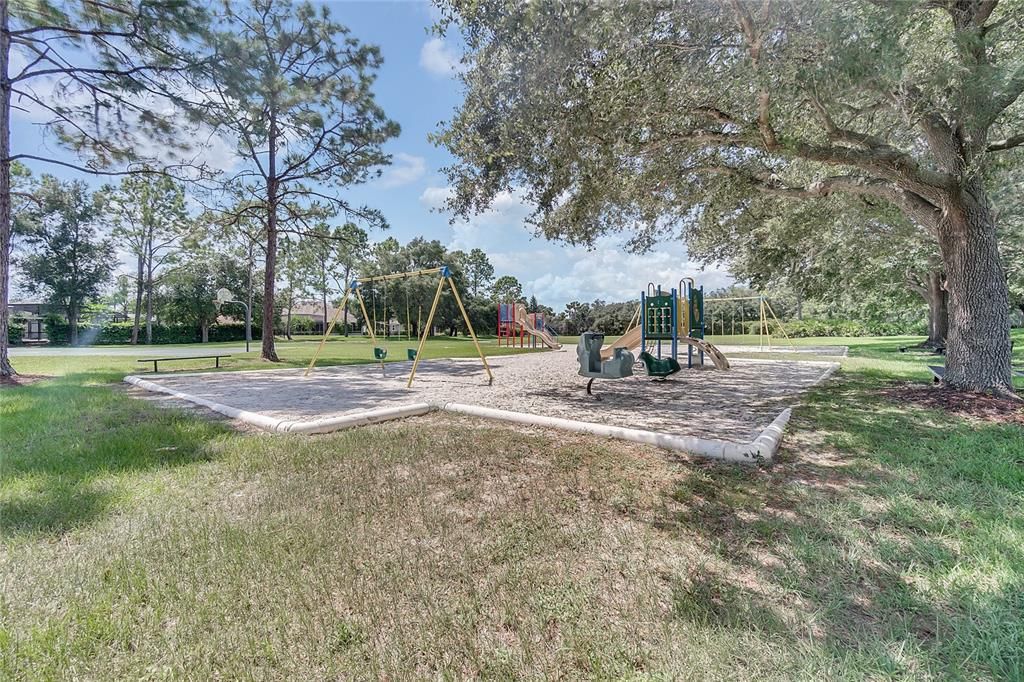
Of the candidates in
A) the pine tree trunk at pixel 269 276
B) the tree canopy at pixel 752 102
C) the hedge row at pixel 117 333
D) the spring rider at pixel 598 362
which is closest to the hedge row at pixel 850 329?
the tree canopy at pixel 752 102

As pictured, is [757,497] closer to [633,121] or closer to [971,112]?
[633,121]

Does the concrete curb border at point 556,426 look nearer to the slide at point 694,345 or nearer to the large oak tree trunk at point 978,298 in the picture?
the large oak tree trunk at point 978,298

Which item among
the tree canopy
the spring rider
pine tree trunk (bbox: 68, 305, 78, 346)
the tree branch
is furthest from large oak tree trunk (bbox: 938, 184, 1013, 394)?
pine tree trunk (bbox: 68, 305, 78, 346)

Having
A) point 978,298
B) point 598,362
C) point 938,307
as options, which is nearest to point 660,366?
point 598,362

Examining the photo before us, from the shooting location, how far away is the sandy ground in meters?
5.19

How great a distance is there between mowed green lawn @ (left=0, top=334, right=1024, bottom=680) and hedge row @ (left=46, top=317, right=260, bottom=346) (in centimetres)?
3764

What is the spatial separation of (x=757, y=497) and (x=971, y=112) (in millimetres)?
5343

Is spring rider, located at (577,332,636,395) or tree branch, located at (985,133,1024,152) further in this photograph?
spring rider, located at (577,332,636,395)

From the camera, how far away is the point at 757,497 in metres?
2.78

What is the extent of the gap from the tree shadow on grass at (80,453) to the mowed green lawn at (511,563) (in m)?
0.03

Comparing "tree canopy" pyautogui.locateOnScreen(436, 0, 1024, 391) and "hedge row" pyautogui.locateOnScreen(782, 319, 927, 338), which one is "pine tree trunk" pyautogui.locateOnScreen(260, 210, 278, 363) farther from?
"hedge row" pyautogui.locateOnScreen(782, 319, 927, 338)

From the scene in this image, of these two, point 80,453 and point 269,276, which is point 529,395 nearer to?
point 80,453

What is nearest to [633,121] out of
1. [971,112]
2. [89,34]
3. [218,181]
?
[971,112]

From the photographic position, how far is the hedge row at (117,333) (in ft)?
99.6
